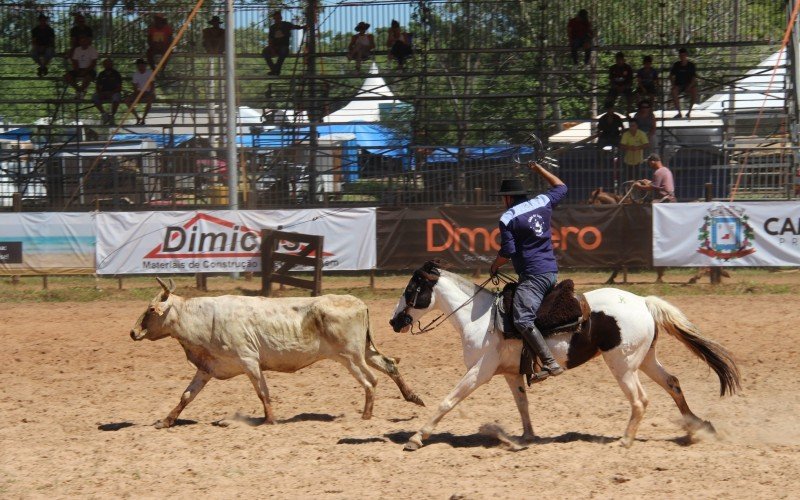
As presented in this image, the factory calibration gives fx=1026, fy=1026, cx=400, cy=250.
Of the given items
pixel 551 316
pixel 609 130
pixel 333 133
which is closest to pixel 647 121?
pixel 609 130

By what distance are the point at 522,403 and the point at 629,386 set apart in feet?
3.19

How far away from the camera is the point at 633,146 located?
2277 cm

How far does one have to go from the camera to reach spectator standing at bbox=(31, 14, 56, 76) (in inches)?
1072

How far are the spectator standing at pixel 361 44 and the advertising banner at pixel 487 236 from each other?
376 inches

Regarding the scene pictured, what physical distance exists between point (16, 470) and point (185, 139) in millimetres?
18094

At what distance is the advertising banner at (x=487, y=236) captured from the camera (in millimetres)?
19250

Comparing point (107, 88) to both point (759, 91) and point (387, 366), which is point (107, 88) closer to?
point (759, 91)

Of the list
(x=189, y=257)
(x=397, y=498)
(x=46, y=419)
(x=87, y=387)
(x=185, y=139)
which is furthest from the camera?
(x=185, y=139)

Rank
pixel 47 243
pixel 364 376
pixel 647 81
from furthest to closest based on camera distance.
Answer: pixel 647 81 → pixel 47 243 → pixel 364 376

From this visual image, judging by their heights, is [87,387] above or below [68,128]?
below

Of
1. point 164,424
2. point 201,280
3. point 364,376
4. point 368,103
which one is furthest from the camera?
point 368,103

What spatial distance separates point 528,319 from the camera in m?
8.89

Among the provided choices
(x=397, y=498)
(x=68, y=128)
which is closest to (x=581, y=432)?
(x=397, y=498)

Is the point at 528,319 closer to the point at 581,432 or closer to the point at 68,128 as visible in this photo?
the point at 581,432
